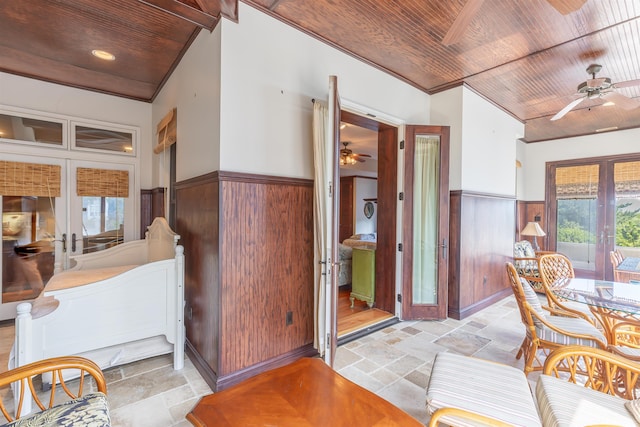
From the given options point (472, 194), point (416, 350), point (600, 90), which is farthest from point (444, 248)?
point (600, 90)

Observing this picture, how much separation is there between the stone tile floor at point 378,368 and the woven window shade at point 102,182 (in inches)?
70.9

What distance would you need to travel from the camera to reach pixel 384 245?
12.4ft

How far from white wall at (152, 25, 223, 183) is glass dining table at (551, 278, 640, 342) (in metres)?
3.05

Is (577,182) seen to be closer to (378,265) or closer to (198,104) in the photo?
(378,265)

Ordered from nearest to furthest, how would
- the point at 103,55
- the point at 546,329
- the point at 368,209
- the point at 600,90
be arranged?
the point at 546,329
the point at 103,55
the point at 600,90
the point at 368,209

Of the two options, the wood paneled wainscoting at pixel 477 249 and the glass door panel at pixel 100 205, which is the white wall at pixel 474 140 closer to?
the wood paneled wainscoting at pixel 477 249

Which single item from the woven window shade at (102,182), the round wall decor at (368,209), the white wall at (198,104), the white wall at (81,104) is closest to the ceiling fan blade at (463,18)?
the white wall at (198,104)

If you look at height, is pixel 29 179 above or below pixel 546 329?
above

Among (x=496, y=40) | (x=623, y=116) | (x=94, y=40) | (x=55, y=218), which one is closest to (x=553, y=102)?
(x=623, y=116)

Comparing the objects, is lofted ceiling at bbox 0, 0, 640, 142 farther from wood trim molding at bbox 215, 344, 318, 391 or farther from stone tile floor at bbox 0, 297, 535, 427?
wood trim molding at bbox 215, 344, 318, 391

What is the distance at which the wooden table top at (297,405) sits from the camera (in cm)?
120

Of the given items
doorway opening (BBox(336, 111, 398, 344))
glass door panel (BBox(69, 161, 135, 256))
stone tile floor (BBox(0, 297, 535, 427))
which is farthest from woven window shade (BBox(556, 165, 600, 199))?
glass door panel (BBox(69, 161, 135, 256))

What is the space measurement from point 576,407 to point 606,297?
146 centimetres

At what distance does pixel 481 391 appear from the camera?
141 centimetres
